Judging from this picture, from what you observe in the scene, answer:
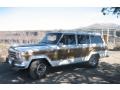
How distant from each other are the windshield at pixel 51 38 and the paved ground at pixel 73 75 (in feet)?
3.44

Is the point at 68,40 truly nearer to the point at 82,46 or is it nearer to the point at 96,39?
the point at 82,46

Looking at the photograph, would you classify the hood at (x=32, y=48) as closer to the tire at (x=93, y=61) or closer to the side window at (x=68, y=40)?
the side window at (x=68, y=40)

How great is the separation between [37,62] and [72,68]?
7.10ft

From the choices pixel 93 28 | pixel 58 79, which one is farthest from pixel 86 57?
pixel 58 79

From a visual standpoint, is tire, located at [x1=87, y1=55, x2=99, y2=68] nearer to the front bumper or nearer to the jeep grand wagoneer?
the jeep grand wagoneer

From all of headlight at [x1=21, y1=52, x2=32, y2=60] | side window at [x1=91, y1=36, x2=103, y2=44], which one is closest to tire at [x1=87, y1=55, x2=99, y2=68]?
side window at [x1=91, y1=36, x2=103, y2=44]

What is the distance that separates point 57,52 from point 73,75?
3.11 feet

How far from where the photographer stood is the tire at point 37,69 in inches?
297

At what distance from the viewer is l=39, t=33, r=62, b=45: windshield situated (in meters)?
8.55

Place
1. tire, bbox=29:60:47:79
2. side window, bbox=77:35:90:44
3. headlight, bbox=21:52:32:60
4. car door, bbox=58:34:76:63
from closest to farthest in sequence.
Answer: headlight, bbox=21:52:32:60, tire, bbox=29:60:47:79, car door, bbox=58:34:76:63, side window, bbox=77:35:90:44

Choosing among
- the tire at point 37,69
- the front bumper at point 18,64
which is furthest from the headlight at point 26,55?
the tire at point 37,69

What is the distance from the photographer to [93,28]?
1012 cm

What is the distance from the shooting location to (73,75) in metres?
8.35

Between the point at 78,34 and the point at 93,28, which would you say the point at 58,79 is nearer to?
the point at 78,34
